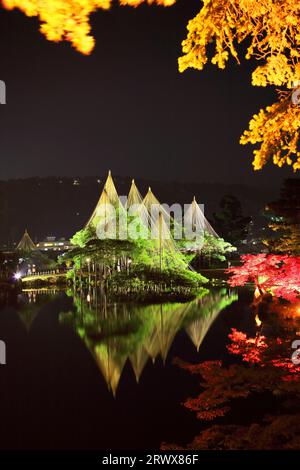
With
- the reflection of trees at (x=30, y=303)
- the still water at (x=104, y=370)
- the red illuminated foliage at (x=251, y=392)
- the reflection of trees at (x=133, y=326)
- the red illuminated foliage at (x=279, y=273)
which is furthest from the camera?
the reflection of trees at (x=30, y=303)

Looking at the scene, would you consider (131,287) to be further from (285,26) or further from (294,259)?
(285,26)

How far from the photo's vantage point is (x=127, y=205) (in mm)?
22281

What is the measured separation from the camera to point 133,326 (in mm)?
11453

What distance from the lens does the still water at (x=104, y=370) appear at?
547 centimetres

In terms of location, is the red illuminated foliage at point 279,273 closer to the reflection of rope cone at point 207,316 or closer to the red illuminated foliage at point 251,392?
the red illuminated foliage at point 251,392

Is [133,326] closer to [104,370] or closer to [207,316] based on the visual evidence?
[207,316]

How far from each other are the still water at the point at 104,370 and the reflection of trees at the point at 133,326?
24 mm

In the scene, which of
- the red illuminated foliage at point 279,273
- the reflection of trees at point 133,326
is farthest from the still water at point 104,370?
the red illuminated foliage at point 279,273

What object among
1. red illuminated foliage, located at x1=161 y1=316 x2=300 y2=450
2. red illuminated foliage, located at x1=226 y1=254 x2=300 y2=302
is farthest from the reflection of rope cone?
red illuminated foliage, located at x1=226 y1=254 x2=300 y2=302

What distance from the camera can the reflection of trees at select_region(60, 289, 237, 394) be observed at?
341 inches

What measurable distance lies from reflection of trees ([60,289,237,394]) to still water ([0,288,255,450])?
2cm

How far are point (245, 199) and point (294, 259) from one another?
5955 cm

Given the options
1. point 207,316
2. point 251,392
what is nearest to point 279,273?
point 207,316
